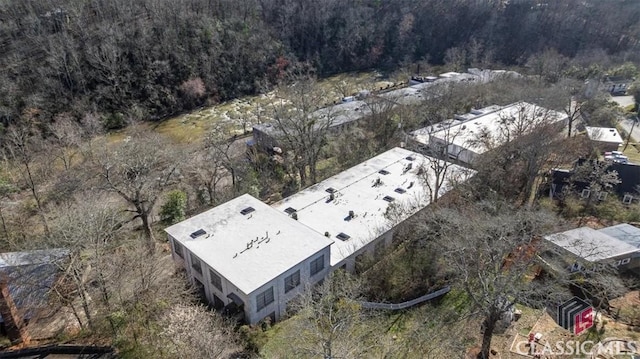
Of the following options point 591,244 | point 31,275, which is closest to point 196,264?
point 31,275

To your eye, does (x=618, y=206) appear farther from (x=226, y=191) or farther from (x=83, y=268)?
(x=83, y=268)

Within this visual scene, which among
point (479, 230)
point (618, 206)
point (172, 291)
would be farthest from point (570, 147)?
point (172, 291)

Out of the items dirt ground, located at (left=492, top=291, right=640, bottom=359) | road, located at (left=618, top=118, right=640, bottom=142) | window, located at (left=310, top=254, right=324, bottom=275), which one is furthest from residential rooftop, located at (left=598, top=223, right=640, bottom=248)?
road, located at (left=618, top=118, right=640, bottom=142)

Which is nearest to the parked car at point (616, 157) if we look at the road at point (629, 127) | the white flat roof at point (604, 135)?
the white flat roof at point (604, 135)

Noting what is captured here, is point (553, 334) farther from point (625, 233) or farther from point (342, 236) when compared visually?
point (342, 236)

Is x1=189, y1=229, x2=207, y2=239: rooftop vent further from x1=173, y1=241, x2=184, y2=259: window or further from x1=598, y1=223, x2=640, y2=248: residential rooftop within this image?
x1=598, y1=223, x2=640, y2=248: residential rooftop
